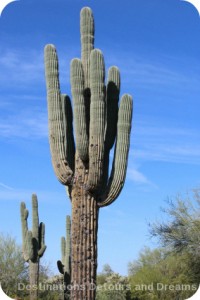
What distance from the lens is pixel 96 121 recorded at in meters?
9.32

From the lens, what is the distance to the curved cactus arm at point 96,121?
934 cm

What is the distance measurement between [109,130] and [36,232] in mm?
8833

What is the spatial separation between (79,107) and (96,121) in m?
0.49

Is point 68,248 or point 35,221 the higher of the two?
point 35,221

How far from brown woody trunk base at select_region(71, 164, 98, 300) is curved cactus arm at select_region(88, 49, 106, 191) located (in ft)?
1.08

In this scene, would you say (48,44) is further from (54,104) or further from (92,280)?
(92,280)

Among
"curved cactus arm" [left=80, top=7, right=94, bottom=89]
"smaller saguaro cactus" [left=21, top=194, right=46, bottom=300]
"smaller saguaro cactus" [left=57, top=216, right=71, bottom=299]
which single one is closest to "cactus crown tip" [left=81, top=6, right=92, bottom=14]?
"curved cactus arm" [left=80, top=7, right=94, bottom=89]

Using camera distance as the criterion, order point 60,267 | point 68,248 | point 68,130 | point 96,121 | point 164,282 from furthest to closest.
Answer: point 164,282, point 60,267, point 68,248, point 68,130, point 96,121

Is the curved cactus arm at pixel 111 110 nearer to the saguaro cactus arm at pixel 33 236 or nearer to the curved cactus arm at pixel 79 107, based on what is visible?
the curved cactus arm at pixel 79 107

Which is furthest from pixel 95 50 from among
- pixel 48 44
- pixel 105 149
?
pixel 105 149

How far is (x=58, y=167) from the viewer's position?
9.76 metres

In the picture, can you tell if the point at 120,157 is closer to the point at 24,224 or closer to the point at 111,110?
the point at 111,110

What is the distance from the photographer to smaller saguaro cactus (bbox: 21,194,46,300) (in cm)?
1772

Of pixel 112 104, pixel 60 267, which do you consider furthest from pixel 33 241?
pixel 112 104
